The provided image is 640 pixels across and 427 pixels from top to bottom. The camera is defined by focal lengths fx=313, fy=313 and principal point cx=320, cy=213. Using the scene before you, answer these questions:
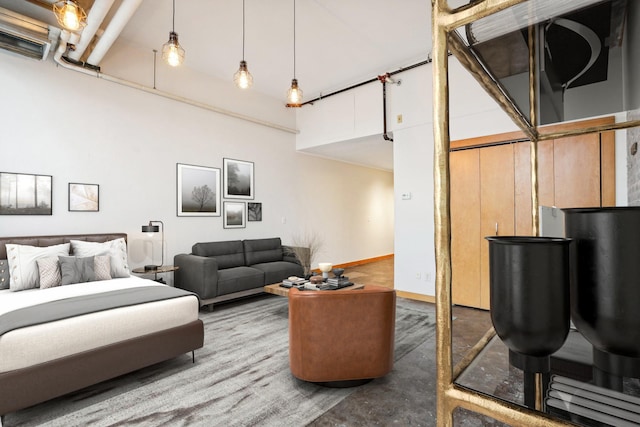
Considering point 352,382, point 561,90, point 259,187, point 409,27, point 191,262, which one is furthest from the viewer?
point 259,187

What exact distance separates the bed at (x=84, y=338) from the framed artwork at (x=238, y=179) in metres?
2.97

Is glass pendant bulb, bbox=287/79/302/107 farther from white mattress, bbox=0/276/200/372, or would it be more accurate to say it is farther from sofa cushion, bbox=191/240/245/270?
sofa cushion, bbox=191/240/245/270

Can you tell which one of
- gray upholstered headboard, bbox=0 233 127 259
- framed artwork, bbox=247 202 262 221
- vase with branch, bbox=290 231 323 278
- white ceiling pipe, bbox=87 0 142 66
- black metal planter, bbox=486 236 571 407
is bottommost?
vase with branch, bbox=290 231 323 278

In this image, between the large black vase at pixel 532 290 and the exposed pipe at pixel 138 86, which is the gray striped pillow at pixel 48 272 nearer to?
the exposed pipe at pixel 138 86

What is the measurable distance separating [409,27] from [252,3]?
2042 mm

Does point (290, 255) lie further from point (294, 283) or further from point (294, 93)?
point (294, 93)

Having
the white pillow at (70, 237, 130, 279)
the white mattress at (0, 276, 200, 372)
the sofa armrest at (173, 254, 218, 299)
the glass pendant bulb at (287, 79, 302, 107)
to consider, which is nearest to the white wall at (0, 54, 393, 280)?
the white pillow at (70, 237, 130, 279)

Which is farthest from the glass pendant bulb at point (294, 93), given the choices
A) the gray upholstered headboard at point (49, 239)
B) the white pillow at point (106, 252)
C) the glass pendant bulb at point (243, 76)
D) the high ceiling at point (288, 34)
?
the gray upholstered headboard at point (49, 239)

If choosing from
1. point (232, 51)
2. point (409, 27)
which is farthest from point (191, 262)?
point (409, 27)

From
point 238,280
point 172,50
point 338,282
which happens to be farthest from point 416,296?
point 172,50

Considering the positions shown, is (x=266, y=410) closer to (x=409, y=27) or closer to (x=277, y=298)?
(x=277, y=298)

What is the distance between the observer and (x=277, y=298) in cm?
512

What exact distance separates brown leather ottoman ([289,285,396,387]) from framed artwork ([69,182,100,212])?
3497 millimetres

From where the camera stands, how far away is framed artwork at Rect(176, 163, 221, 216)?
5.17 metres
